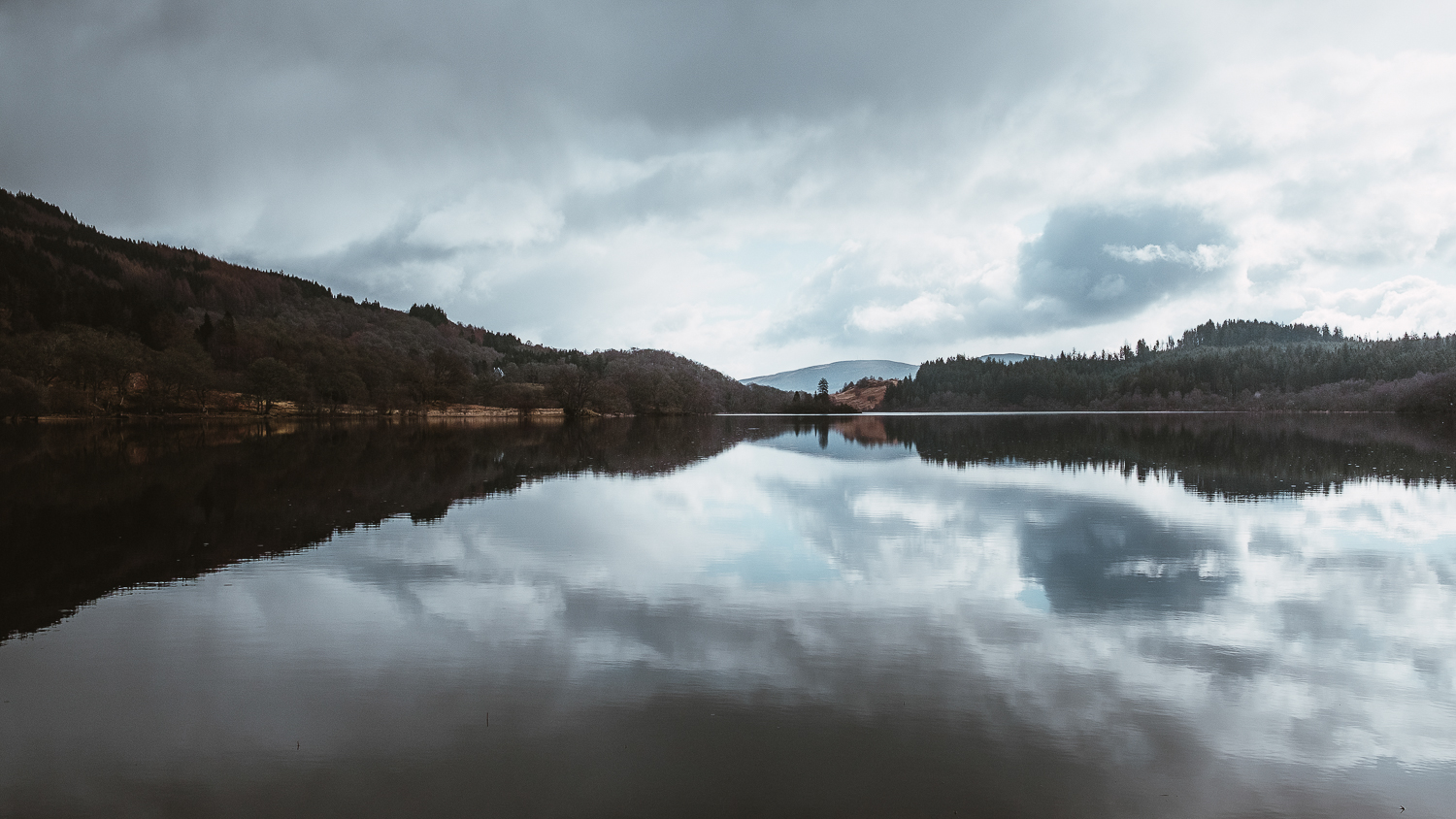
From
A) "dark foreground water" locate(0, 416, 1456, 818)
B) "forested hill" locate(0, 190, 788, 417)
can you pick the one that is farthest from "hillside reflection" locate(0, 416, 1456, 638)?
"forested hill" locate(0, 190, 788, 417)

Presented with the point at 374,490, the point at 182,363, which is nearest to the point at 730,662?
the point at 374,490

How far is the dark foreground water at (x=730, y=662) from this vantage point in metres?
5.90

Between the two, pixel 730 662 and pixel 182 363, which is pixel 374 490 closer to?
pixel 730 662

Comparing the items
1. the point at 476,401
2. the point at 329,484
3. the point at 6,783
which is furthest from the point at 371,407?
the point at 6,783

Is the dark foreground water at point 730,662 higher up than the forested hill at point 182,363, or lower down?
lower down

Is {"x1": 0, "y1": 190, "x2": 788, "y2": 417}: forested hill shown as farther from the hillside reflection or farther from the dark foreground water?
the dark foreground water

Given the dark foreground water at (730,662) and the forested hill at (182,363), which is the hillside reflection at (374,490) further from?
the forested hill at (182,363)

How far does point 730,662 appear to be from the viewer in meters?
8.49

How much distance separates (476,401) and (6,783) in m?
148

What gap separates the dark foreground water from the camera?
590 centimetres

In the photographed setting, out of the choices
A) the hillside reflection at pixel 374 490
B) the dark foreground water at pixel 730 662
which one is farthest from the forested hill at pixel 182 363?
the dark foreground water at pixel 730 662

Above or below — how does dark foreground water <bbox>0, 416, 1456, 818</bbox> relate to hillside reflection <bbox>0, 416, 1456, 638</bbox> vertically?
below

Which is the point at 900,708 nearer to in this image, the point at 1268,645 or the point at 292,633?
the point at 1268,645

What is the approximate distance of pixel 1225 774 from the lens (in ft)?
20.1
